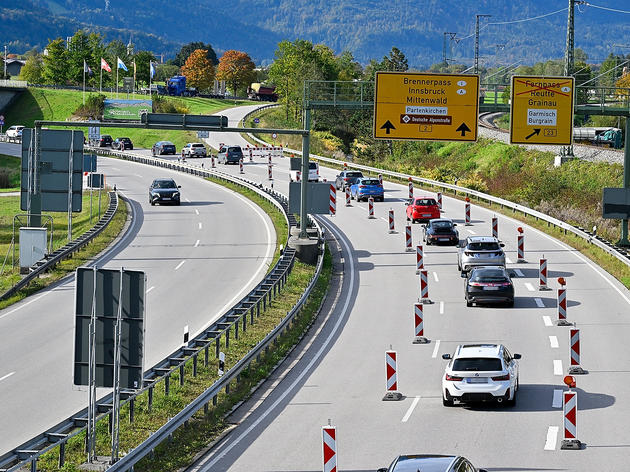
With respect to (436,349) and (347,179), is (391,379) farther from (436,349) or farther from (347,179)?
(347,179)

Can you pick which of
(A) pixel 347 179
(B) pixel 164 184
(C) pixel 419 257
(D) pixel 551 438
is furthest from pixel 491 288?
(A) pixel 347 179

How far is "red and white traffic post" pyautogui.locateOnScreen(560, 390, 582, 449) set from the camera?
722 inches

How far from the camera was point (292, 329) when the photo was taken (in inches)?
1154

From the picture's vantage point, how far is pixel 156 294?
1396 inches

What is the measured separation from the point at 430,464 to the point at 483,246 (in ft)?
83.4

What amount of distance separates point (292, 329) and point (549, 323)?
7.62 meters

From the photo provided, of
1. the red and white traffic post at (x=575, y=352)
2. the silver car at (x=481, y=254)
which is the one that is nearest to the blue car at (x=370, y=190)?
the silver car at (x=481, y=254)

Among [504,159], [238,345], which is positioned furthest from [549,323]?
[504,159]

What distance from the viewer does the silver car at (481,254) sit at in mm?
37969

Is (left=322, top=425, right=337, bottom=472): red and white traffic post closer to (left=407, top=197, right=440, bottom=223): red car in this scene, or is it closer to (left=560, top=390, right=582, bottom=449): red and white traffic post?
(left=560, top=390, right=582, bottom=449): red and white traffic post

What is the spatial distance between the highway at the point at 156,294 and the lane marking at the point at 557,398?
9.46m

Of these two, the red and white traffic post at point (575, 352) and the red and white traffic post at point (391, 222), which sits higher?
the red and white traffic post at point (391, 222)

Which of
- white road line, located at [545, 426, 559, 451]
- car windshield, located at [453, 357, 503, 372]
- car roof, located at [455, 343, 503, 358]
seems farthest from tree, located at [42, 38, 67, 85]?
white road line, located at [545, 426, 559, 451]

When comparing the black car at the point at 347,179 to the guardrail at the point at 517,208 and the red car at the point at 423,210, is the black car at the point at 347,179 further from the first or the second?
the red car at the point at 423,210
